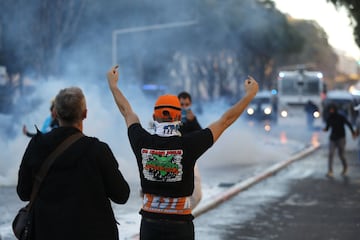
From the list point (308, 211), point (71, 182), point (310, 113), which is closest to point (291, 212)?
point (308, 211)

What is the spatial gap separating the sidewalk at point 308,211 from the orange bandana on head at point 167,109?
388cm

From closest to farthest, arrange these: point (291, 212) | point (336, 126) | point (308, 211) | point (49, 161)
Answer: point (49, 161) < point (291, 212) < point (308, 211) < point (336, 126)

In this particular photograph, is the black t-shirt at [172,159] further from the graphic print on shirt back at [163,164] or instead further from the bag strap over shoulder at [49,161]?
the bag strap over shoulder at [49,161]

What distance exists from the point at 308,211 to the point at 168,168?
6027 mm

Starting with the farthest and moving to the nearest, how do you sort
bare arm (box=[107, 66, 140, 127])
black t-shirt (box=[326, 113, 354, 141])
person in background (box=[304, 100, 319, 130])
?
person in background (box=[304, 100, 319, 130]) → black t-shirt (box=[326, 113, 354, 141]) → bare arm (box=[107, 66, 140, 127])

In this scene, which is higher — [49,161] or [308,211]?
[49,161]

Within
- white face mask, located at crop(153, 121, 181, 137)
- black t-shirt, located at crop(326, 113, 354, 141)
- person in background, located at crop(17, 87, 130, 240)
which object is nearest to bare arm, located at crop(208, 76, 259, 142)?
white face mask, located at crop(153, 121, 181, 137)

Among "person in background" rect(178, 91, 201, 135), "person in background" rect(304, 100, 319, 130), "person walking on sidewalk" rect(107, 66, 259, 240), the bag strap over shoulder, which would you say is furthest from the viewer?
"person in background" rect(304, 100, 319, 130)

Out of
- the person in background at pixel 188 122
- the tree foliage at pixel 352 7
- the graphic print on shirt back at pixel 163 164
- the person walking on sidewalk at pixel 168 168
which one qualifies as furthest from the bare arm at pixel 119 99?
the tree foliage at pixel 352 7

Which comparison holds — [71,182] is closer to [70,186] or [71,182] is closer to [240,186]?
[70,186]

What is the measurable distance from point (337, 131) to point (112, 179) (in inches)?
431

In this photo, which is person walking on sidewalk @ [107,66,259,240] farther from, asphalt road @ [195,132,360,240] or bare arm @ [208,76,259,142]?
asphalt road @ [195,132,360,240]

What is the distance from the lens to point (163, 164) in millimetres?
4148

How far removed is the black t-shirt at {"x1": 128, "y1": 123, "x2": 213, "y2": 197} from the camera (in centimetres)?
415
